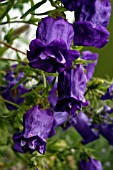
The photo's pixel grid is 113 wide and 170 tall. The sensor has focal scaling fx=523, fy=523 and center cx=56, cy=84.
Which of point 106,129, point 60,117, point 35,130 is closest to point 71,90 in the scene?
point 35,130

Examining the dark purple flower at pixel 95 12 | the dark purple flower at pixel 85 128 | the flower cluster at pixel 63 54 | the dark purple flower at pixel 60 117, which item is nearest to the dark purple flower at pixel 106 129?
the dark purple flower at pixel 85 128

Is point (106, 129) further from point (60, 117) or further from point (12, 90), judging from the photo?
point (12, 90)

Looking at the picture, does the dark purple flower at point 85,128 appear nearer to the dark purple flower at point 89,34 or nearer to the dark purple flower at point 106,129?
the dark purple flower at point 106,129

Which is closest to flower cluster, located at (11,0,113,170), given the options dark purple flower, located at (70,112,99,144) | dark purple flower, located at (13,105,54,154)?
dark purple flower, located at (13,105,54,154)

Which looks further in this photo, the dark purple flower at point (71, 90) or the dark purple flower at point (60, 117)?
the dark purple flower at point (60, 117)

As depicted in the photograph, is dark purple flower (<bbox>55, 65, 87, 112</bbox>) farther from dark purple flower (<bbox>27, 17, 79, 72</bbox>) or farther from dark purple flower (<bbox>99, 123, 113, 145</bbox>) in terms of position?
dark purple flower (<bbox>99, 123, 113, 145</bbox>)

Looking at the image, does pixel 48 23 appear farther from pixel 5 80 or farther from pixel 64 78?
pixel 5 80
